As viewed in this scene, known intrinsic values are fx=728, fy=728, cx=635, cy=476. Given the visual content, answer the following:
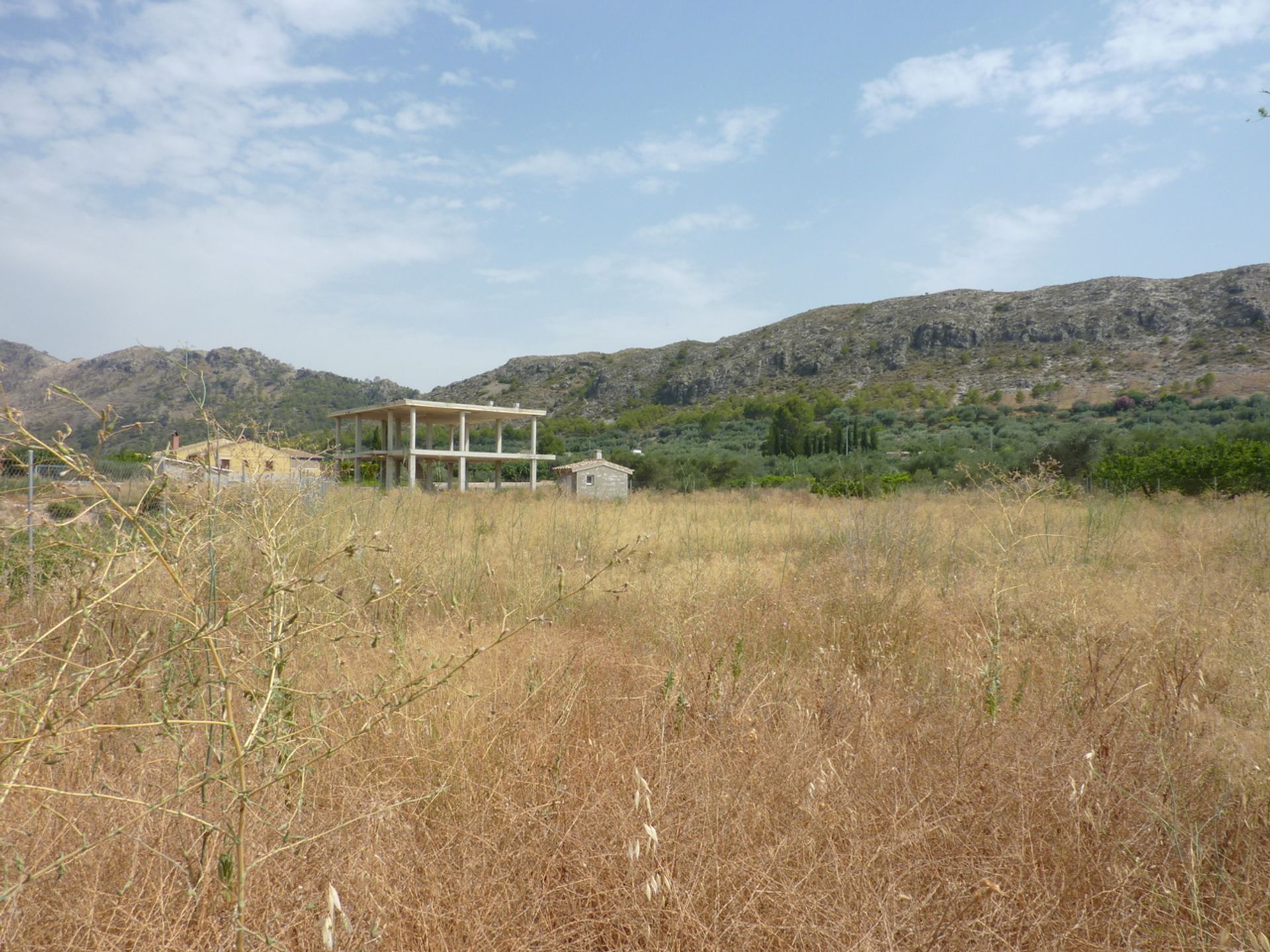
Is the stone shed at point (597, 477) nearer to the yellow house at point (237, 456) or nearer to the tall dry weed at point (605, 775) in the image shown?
the yellow house at point (237, 456)

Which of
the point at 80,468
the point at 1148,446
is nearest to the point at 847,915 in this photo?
the point at 80,468

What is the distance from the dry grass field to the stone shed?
21068 mm

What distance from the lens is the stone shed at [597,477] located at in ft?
82.9

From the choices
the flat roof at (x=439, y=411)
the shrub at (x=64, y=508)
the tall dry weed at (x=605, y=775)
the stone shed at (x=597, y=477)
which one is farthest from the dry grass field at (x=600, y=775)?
the stone shed at (x=597, y=477)

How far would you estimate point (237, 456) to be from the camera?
5.61 metres

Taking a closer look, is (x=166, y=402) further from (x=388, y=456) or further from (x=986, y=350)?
(x=986, y=350)

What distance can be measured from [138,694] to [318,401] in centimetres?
4706

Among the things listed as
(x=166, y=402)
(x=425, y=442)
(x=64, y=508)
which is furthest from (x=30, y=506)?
(x=425, y=442)

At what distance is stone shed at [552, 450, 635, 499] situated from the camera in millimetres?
25281

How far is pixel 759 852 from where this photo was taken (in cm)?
183

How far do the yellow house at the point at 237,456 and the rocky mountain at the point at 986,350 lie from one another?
137 ft

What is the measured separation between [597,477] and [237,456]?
20226 millimetres

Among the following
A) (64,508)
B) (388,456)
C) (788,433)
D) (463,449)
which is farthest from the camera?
(788,433)

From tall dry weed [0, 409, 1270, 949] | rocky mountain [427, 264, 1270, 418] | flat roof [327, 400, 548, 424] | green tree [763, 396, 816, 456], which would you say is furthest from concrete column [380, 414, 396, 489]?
rocky mountain [427, 264, 1270, 418]
